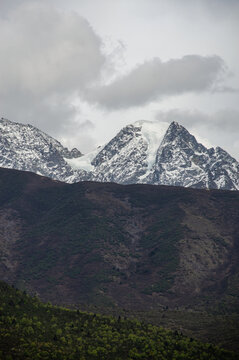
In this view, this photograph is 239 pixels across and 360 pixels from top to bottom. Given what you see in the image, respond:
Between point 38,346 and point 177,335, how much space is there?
105ft

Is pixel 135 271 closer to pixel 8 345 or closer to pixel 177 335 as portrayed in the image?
pixel 177 335

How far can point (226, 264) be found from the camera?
566ft

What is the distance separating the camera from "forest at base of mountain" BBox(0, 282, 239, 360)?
69125 millimetres

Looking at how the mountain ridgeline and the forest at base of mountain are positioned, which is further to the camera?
the mountain ridgeline

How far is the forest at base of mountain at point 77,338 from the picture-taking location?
6912 cm

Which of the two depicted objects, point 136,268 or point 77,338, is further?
point 136,268

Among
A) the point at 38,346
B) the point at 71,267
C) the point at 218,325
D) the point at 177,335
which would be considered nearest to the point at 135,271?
the point at 71,267

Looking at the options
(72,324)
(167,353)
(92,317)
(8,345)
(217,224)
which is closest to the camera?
(8,345)

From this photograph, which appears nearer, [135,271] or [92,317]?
[92,317]

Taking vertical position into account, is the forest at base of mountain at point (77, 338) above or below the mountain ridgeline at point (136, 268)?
below

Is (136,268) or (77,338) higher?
(136,268)

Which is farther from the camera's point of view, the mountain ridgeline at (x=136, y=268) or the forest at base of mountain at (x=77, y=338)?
the mountain ridgeline at (x=136, y=268)

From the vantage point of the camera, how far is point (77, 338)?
80000 mm

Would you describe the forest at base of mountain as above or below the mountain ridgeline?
below
